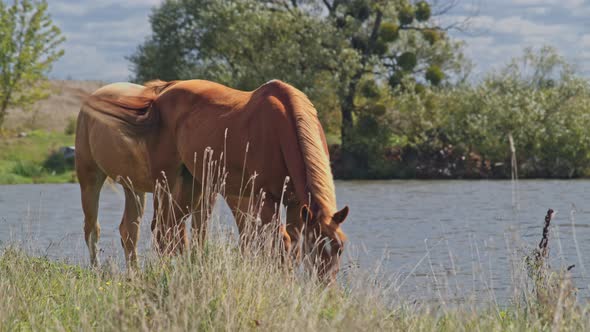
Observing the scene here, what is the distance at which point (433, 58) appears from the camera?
3300 centimetres

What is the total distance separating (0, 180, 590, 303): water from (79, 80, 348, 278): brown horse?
0.30m

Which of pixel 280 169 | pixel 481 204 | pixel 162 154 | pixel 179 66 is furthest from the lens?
pixel 179 66

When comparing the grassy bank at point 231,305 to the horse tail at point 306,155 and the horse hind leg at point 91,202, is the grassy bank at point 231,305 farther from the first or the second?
the horse hind leg at point 91,202

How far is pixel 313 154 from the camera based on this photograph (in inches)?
224

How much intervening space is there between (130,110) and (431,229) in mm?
6640

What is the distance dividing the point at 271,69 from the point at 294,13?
297 centimetres

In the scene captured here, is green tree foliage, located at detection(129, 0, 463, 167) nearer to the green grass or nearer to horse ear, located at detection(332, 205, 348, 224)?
the green grass

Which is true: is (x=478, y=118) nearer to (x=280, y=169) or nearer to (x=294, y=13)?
(x=294, y=13)

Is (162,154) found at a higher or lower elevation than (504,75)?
lower

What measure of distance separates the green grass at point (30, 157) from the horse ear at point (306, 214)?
85.7 ft

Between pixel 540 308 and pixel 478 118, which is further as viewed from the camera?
pixel 478 118

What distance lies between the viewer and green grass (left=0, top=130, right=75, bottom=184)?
30.4m

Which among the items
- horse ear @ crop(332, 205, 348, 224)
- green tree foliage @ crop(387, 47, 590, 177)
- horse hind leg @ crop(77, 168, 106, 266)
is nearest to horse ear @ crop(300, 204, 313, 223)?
horse ear @ crop(332, 205, 348, 224)

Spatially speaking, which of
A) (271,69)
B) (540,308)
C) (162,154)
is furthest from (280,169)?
(271,69)
